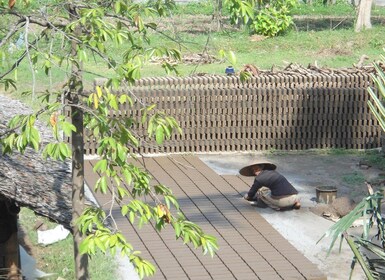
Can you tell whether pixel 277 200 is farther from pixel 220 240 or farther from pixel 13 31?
pixel 13 31

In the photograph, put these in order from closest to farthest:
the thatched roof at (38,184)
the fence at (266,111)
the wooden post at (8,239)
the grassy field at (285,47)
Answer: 1. the thatched roof at (38,184)
2. the wooden post at (8,239)
3. the fence at (266,111)
4. the grassy field at (285,47)

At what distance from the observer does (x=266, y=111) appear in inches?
755

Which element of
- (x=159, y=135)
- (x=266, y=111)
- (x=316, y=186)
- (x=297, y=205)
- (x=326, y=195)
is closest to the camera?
(x=159, y=135)

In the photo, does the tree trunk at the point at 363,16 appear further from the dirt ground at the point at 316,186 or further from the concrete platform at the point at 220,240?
the concrete platform at the point at 220,240

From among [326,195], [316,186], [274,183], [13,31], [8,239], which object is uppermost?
[13,31]

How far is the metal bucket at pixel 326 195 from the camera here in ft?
49.2

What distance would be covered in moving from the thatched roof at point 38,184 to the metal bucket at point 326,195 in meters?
5.65

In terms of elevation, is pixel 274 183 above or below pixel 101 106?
below

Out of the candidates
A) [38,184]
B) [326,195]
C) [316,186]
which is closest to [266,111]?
[316,186]

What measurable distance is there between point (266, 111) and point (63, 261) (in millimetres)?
7762

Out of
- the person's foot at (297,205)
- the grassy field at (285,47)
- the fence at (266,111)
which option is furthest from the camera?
the grassy field at (285,47)

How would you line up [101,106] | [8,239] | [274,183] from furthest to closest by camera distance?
[274,183] → [8,239] → [101,106]

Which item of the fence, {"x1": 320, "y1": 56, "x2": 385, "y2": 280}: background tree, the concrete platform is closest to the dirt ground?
the concrete platform

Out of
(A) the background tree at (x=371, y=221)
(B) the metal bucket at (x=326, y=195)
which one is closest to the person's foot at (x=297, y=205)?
(B) the metal bucket at (x=326, y=195)
